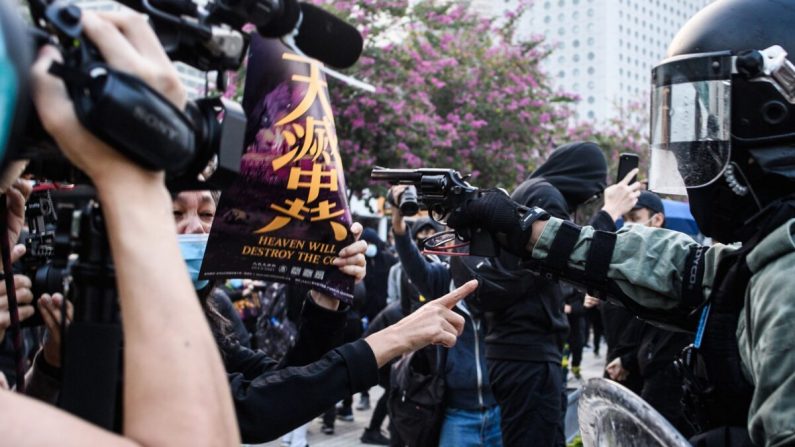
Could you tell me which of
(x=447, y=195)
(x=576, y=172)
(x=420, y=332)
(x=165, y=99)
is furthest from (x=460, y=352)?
(x=165, y=99)

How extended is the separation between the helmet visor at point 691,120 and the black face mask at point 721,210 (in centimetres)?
4

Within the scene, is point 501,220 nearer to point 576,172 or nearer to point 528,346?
point 528,346

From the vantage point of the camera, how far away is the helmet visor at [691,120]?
2072 mm

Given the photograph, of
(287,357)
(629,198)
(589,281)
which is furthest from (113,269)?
(629,198)

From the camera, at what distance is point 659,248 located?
2205mm

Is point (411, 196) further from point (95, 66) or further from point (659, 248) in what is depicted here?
point (95, 66)

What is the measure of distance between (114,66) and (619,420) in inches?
57.5

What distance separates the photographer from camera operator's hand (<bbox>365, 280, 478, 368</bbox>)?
2.09m

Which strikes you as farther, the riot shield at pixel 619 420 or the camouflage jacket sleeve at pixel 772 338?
the riot shield at pixel 619 420

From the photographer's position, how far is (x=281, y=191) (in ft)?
6.51

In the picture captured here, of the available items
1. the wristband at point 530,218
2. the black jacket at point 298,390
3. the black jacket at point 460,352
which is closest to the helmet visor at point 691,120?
the wristband at point 530,218

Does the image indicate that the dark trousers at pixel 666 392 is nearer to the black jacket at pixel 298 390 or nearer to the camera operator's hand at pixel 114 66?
the black jacket at pixel 298 390

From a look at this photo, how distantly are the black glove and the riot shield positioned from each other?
19.2 inches

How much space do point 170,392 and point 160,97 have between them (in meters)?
0.39
